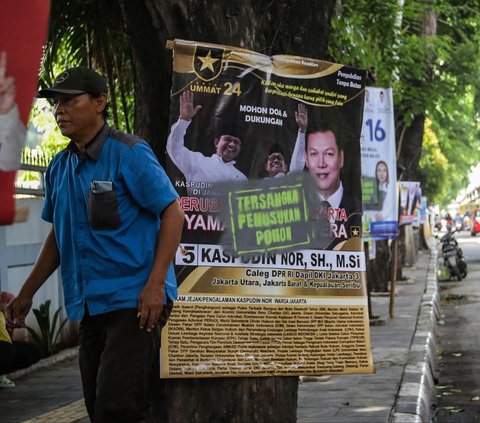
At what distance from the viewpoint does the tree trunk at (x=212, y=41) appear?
473 cm

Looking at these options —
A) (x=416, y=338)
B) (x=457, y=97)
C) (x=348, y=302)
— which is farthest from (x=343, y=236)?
(x=457, y=97)

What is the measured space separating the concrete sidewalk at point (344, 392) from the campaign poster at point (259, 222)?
7.60ft

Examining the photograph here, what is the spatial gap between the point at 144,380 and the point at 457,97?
62.5ft

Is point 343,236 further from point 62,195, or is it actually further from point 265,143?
point 62,195

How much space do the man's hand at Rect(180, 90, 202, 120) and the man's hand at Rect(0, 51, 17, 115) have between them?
2.40 m

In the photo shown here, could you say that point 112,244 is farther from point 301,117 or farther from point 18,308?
point 301,117

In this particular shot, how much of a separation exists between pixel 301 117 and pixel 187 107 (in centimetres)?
52

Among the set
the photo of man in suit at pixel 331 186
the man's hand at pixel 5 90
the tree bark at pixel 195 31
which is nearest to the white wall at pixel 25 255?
the tree bark at pixel 195 31

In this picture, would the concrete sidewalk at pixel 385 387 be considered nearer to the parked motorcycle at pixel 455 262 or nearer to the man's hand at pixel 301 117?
the man's hand at pixel 301 117

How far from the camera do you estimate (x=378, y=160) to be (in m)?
11.4

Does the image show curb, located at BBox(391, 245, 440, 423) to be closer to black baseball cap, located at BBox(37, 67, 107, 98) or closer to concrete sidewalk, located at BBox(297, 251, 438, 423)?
concrete sidewalk, located at BBox(297, 251, 438, 423)

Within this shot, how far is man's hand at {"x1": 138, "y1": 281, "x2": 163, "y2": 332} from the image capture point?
3996 millimetres

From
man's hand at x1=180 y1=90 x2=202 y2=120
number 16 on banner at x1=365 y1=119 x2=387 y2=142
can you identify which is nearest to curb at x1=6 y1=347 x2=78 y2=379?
number 16 on banner at x1=365 y1=119 x2=387 y2=142

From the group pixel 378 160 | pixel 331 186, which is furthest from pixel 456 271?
pixel 331 186
